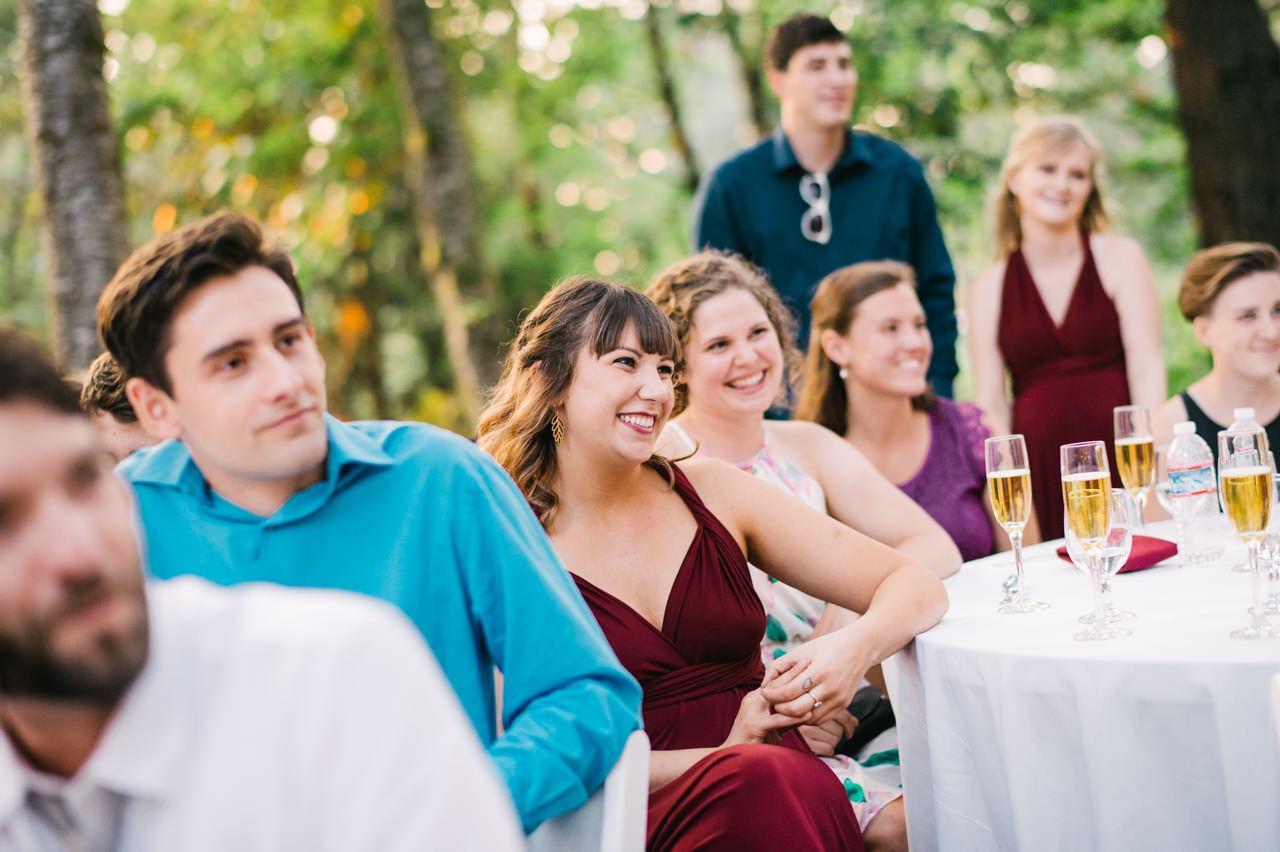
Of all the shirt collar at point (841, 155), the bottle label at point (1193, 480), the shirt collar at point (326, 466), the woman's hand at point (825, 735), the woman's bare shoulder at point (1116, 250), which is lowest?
the woman's hand at point (825, 735)

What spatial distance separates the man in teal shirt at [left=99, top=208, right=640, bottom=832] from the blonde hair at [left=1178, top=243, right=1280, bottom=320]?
272 centimetres

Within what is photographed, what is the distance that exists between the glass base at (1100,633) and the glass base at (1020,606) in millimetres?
275

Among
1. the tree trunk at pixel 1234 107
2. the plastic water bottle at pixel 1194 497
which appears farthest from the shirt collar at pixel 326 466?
the tree trunk at pixel 1234 107

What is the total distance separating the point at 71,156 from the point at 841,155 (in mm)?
3096

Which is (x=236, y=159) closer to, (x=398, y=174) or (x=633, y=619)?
(x=398, y=174)

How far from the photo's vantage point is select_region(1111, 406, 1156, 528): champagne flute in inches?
A: 108

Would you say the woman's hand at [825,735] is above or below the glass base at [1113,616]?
below

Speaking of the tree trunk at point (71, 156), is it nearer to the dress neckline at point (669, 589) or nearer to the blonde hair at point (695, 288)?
the blonde hair at point (695, 288)

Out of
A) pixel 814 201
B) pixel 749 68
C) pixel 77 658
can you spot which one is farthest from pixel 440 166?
pixel 77 658

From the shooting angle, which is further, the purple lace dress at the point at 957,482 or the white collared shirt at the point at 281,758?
the purple lace dress at the point at 957,482

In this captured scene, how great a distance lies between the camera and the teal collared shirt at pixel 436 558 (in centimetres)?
175

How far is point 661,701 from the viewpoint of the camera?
2.36 m

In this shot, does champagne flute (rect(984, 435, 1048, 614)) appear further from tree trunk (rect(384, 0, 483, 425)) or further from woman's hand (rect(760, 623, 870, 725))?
tree trunk (rect(384, 0, 483, 425))

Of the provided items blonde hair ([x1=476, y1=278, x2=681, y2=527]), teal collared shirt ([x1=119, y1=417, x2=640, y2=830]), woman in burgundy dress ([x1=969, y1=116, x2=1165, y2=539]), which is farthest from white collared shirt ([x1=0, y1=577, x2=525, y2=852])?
woman in burgundy dress ([x1=969, y1=116, x2=1165, y2=539])
